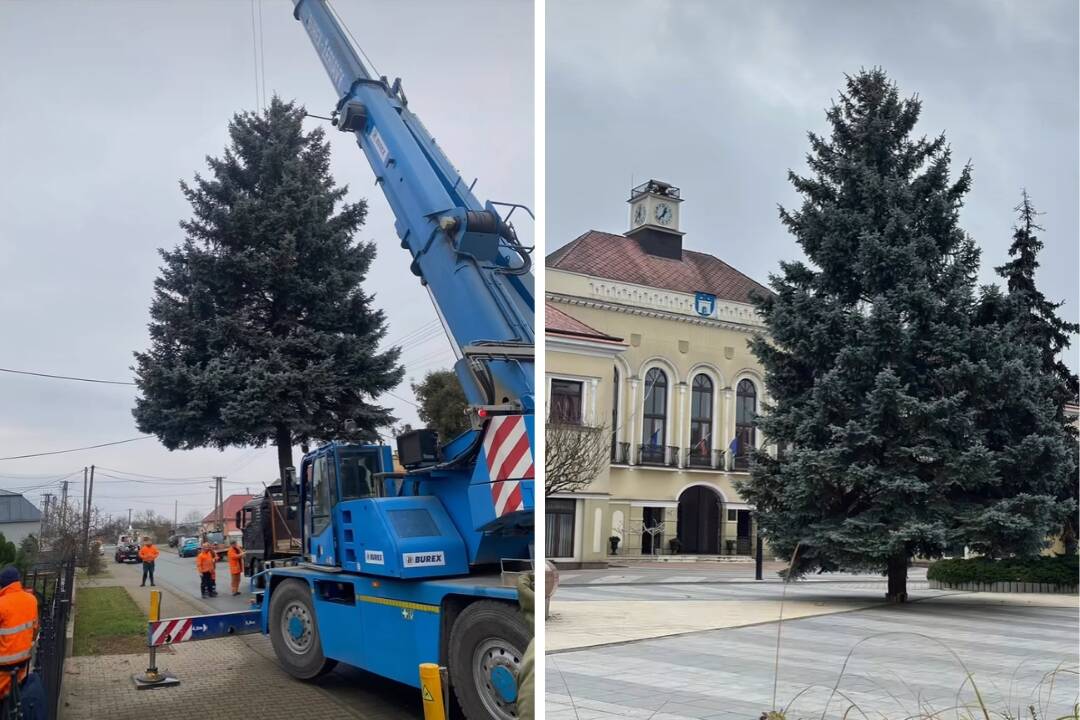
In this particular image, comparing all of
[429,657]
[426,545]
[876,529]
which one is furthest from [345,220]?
[876,529]

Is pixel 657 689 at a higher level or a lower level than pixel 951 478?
lower

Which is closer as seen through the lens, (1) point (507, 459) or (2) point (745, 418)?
(1) point (507, 459)

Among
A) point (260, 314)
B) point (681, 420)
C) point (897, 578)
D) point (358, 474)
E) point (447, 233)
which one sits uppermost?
point (447, 233)

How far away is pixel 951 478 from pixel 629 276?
4088 millimetres

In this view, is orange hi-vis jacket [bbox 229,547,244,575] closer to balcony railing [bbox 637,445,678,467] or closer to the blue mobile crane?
the blue mobile crane

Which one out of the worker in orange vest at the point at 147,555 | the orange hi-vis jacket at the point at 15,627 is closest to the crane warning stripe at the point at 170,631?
the worker in orange vest at the point at 147,555

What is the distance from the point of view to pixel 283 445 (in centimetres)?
322

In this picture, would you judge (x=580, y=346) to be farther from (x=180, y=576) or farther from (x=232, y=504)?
(x=180, y=576)

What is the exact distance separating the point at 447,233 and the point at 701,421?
1459 millimetres

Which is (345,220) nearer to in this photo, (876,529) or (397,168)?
(397,168)

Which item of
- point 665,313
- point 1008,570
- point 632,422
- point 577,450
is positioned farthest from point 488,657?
point 1008,570

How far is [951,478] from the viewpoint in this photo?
5621 mm

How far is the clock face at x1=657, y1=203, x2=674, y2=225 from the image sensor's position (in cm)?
233

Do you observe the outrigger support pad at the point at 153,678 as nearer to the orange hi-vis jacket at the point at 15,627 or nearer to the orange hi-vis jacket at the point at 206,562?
the orange hi-vis jacket at the point at 15,627
